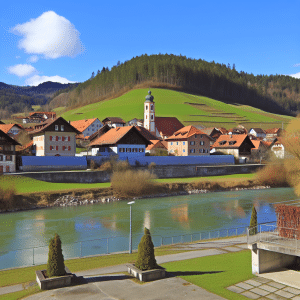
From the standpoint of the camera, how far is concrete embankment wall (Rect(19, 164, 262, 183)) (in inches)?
2211

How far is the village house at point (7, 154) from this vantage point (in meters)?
57.7

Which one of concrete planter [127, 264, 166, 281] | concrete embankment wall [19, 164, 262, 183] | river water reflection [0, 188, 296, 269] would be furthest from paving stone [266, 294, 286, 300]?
concrete embankment wall [19, 164, 262, 183]

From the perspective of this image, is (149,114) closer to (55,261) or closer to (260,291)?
(55,261)

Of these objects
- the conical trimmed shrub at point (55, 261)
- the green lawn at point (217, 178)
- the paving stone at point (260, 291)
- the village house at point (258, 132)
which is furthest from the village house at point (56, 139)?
the village house at point (258, 132)

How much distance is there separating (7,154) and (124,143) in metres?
22.6

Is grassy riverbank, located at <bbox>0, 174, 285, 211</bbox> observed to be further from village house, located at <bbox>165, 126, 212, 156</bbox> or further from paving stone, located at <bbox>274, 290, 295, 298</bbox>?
paving stone, located at <bbox>274, 290, 295, 298</bbox>

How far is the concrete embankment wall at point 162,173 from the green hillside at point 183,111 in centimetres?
6811

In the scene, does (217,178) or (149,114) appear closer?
(217,178)

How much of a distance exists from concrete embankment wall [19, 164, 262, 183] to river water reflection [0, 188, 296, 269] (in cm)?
1010

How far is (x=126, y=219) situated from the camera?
3981cm

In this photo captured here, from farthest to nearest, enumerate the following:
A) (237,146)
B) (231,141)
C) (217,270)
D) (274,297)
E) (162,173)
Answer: (231,141), (237,146), (162,173), (217,270), (274,297)

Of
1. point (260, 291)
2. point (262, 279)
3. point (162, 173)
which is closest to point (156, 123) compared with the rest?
point (162, 173)

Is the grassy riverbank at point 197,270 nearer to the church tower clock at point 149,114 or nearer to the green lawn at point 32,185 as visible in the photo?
the green lawn at point 32,185

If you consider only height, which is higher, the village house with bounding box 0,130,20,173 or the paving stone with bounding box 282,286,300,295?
the village house with bounding box 0,130,20,173
